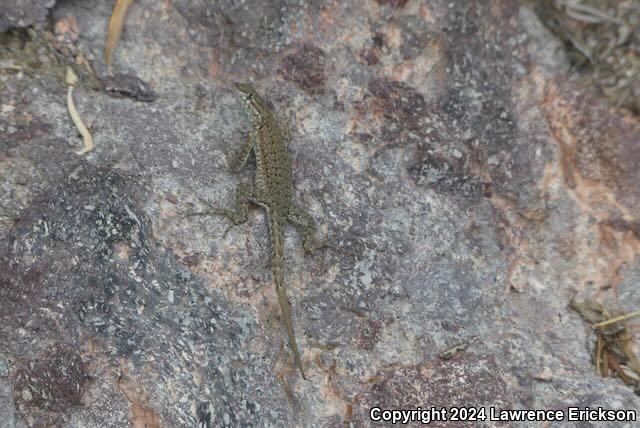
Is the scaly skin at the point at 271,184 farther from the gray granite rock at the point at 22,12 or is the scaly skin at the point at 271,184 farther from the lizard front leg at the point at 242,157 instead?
the gray granite rock at the point at 22,12

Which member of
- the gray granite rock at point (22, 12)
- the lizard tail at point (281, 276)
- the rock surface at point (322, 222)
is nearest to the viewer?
the rock surface at point (322, 222)

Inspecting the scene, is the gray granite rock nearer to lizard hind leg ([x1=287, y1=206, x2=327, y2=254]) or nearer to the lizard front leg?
the lizard front leg

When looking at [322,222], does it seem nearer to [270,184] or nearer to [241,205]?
[270,184]

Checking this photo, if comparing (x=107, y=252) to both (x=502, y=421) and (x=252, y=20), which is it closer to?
(x=252, y=20)

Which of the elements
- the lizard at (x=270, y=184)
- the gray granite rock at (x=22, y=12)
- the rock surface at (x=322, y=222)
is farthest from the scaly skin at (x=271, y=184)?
the gray granite rock at (x=22, y=12)

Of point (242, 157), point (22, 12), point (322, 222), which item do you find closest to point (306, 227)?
point (322, 222)

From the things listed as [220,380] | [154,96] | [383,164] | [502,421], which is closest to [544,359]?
[502,421]

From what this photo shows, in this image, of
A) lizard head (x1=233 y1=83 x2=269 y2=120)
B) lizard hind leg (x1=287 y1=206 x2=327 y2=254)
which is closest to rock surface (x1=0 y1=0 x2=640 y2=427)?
lizard hind leg (x1=287 y1=206 x2=327 y2=254)
